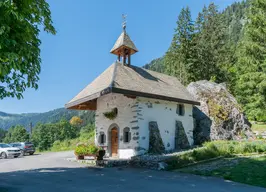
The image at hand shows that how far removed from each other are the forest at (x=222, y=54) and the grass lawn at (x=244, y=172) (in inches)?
562

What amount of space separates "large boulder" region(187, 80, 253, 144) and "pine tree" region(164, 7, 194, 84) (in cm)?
1065

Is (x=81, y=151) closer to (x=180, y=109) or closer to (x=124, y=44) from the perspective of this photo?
(x=180, y=109)

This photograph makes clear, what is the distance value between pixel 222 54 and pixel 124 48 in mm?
23632

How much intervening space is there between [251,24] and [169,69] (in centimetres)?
1538

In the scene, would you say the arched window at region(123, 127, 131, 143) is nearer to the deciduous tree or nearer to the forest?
the deciduous tree

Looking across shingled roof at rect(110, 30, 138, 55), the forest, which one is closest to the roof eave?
shingled roof at rect(110, 30, 138, 55)

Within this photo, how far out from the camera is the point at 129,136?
48.7 feet

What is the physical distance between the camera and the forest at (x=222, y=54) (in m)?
23.8

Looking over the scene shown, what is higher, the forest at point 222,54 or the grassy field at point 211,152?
the forest at point 222,54

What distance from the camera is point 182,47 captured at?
33.1 meters

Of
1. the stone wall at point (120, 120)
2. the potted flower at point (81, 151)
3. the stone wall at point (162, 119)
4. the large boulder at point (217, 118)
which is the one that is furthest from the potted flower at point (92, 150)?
the large boulder at point (217, 118)

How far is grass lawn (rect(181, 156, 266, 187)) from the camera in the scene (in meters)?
8.50

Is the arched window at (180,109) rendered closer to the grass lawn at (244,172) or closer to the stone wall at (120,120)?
the stone wall at (120,120)

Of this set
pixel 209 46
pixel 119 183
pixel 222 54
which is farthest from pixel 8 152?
pixel 222 54
